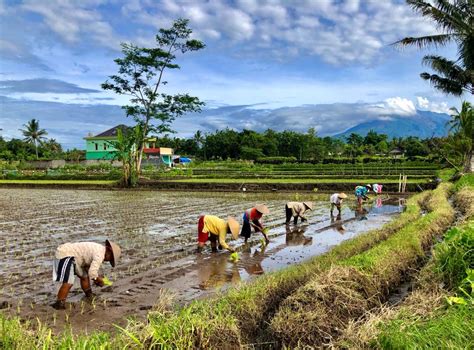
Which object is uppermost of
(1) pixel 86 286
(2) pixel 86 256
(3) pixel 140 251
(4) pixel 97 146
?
(4) pixel 97 146

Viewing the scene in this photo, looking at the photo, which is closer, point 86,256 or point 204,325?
point 204,325

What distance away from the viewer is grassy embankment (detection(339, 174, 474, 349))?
3.39m

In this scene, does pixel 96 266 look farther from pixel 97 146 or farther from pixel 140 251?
pixel 97 146

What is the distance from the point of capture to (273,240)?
982 centimetres

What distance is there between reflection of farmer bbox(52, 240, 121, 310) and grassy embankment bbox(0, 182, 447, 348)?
2.34ft

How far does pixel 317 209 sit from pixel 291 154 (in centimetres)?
5595

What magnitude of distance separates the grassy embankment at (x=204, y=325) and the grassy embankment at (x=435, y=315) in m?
1.05

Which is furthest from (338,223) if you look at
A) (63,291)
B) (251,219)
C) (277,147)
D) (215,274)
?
(277,147)

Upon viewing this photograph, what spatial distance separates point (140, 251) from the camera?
853 centimetres

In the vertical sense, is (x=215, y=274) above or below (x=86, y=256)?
below

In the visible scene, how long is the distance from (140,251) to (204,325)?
4.95m

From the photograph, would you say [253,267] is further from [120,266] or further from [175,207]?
[175,207]

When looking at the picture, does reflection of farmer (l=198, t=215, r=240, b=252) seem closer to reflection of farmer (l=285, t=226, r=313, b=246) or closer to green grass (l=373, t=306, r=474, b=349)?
reflection of farmer (l=285, t=226, r=313, b=246)

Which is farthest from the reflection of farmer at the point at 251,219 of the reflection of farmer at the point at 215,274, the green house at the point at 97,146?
the green house at the point at 97,146
